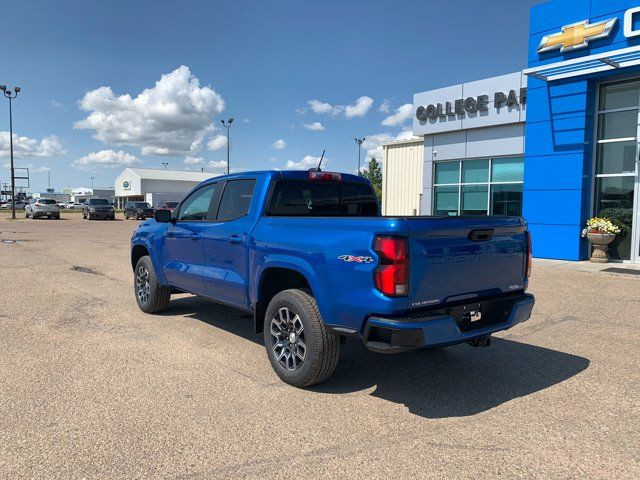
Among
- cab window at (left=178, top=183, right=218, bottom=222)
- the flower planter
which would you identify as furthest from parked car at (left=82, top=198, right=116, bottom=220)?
cab window at (left=178, top=183, right=218, bottom=222)

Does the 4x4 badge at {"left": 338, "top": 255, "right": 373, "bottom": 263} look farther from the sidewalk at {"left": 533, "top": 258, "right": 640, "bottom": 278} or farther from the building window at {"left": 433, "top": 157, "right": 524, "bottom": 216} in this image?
the building window at {"left": 433, "top": 157, "right": 524, "bottom": 216}

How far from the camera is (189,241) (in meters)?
5.81

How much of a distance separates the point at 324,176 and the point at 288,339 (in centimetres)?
186

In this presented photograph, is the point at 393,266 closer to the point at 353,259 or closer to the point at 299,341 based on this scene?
the point at 353,259

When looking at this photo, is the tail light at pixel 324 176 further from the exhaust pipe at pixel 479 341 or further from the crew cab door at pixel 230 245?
the exhaust pipe at pixel 479 341

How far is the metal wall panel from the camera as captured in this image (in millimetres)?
22859

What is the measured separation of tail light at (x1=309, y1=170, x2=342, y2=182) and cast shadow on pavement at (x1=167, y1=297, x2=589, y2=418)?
1862mm

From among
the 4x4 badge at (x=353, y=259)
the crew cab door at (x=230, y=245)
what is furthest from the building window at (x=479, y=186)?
the 4x4 badge at (x=353, y=259)

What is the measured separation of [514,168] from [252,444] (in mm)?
16698

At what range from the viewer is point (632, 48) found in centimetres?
1134

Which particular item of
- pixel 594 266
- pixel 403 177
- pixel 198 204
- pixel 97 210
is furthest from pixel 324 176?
pixel 97 210

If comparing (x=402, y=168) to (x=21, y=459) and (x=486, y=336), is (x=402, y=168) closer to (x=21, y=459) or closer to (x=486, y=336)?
(x=486, y=336)

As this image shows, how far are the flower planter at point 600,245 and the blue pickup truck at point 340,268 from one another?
9394 millimetres

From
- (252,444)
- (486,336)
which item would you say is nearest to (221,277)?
(252,444)
